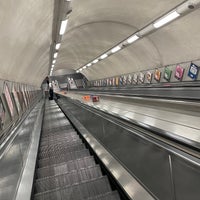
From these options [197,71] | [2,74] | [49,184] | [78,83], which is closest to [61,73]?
[78,83]

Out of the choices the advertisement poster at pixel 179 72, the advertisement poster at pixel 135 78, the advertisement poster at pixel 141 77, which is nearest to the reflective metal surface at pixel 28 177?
the advertisement poster at pixel 179 72

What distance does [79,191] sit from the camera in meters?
3.45

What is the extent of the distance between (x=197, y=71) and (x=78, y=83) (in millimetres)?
31460

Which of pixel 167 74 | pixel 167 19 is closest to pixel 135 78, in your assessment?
pixel 167 74

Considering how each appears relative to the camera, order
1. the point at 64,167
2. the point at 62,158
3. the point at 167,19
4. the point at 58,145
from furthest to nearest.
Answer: the point at 167,19
the point at 58,145
the point at 62,158
the point at 64,167

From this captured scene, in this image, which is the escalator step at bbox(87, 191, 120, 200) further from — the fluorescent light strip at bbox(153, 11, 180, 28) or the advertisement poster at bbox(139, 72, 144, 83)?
the advertisement poster at bbox(139, 72, 144, 83)

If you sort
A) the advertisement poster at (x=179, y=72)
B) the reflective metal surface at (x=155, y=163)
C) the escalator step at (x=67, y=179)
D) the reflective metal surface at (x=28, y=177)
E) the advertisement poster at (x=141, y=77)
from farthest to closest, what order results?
1. the advertisement poster at (x=141, y=77)
2. the advertisement poster at (x=179, y=72)
3. the escalator step at (x=67, y=179)
4. the reflective metal surface at (x=28, y=177)
5. the reflective metal surface at (x=155, y=163)

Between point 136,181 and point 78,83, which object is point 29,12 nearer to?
point 136,181

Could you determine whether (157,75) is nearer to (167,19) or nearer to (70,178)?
(167,19)

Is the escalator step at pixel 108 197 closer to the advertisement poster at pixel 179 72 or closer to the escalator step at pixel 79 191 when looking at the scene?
the escalator step at pixel 79 191

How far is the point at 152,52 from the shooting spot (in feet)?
49.5

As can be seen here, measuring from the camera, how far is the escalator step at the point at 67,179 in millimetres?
3861

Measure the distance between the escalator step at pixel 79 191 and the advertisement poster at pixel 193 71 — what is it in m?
9.04

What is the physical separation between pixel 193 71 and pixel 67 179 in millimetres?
9190
